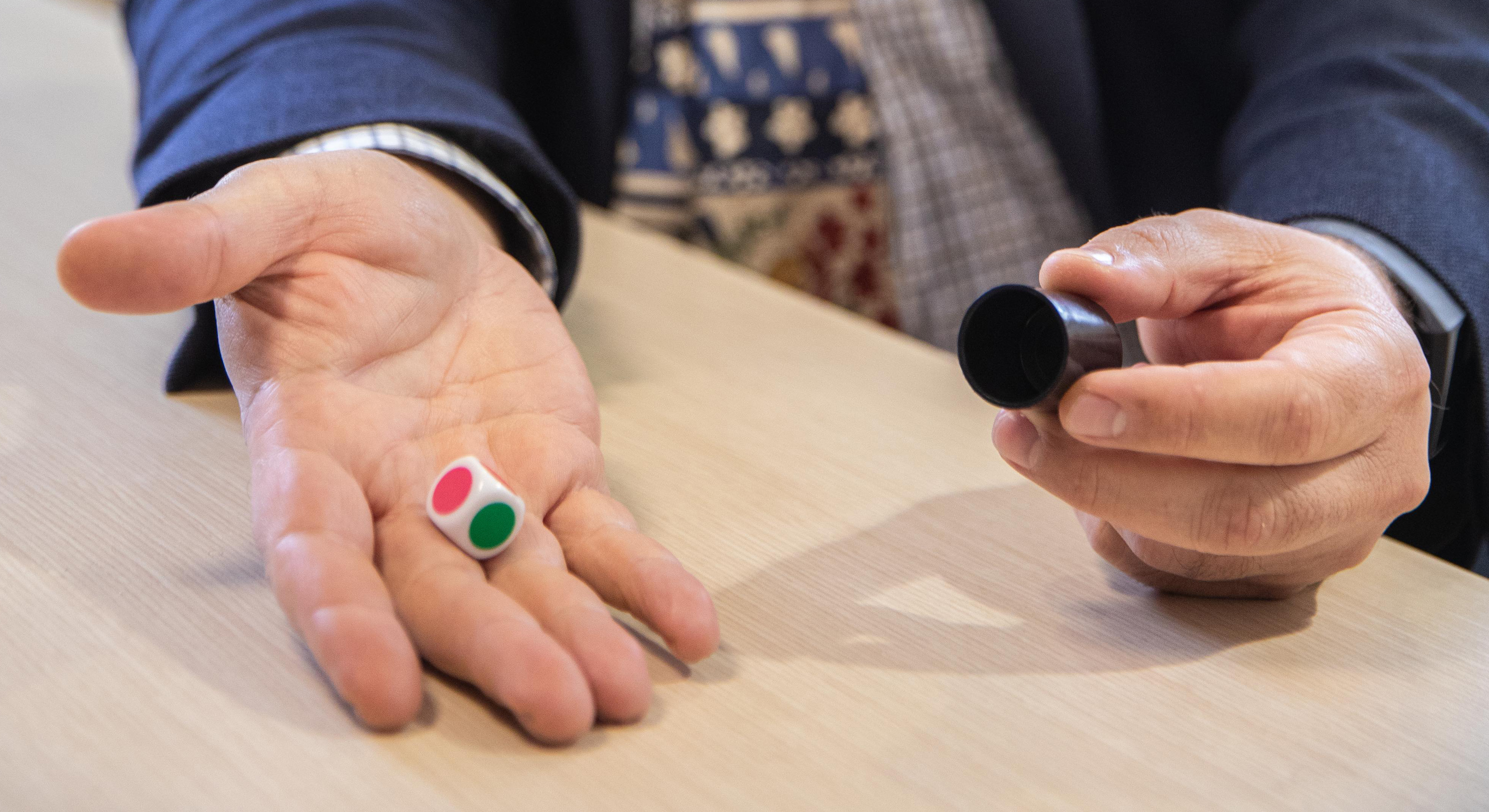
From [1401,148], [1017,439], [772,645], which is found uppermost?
[1401,148]

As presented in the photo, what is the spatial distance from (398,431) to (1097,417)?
1.06 ft

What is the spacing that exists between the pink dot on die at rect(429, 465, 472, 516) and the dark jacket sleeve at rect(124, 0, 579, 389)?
25 cm

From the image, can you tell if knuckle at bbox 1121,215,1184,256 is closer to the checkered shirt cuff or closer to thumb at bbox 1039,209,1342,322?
thumb at bbox 1039,209,1342,322

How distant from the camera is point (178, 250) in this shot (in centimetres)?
39

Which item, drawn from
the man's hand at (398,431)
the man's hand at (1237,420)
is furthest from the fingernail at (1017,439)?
the man's hand at (398,431)

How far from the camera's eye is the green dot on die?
41cm

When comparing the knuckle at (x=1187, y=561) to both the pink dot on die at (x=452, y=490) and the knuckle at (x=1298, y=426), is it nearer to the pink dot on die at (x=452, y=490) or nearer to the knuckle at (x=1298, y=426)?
the knuckle at (x=1298, y=426)

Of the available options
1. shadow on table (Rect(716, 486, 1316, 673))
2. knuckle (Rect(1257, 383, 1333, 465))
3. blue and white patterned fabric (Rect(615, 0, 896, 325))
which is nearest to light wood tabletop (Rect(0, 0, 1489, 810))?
shadow on table (Rect(716, 486, 1316, 673))

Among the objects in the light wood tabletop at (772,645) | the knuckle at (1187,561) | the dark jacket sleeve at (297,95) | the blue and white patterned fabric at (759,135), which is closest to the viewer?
the light wood tabletop at (772,645)

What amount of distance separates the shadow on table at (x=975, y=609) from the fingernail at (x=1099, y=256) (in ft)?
0.59

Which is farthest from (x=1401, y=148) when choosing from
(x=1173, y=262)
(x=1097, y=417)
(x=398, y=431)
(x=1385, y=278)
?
(x=398, y=431)

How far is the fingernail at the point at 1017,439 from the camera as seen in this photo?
441 mm

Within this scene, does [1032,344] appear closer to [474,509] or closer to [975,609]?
[975,609]

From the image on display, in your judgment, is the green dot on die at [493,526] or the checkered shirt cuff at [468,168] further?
the checkered shirt cuff at [468,168]
